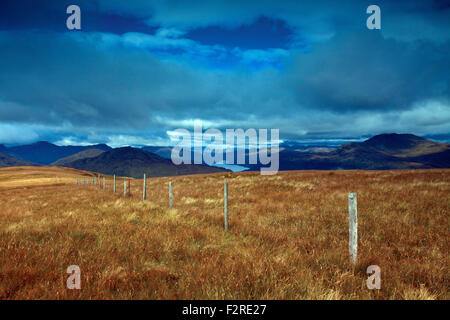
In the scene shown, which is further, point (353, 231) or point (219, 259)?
point (353, 231)

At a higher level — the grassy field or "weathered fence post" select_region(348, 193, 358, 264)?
"weathered fence post" select_region(348, 193, 358, 264)

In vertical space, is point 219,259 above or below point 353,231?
below

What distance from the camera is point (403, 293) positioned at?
3.68m

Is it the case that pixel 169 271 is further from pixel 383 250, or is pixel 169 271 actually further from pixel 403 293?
pixel 383 250

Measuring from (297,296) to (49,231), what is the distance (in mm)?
6871

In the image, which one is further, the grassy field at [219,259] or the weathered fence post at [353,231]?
the weathered fence post at [353,231]

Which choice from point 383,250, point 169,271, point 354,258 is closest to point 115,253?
point 169,271

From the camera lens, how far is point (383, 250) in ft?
18.8

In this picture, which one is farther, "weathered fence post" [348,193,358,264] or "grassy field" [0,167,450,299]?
"weathered fence post" [348,193,358,264]

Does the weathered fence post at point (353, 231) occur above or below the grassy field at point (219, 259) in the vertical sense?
above

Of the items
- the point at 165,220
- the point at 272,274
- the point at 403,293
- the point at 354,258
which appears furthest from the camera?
the point at 165,220

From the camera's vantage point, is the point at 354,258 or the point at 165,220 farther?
the point at 165,220
